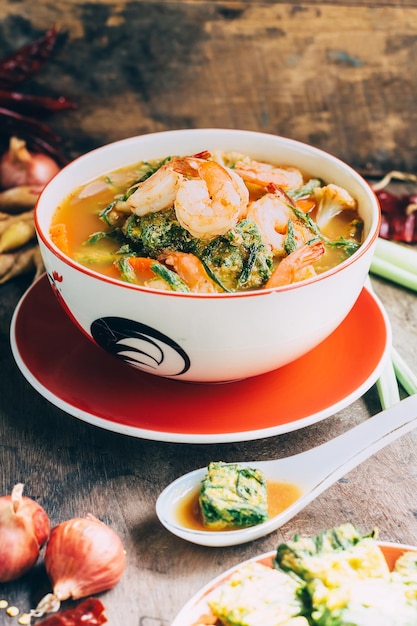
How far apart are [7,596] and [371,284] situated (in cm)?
183

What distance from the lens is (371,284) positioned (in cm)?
294

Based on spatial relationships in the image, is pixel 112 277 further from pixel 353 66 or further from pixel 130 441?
pixel 353 66

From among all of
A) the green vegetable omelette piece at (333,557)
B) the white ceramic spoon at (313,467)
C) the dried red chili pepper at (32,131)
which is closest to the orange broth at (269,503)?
the white ceramic spoon at (313,467)

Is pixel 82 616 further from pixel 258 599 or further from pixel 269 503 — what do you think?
pixel 269 503

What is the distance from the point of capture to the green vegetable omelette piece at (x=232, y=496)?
176 cm

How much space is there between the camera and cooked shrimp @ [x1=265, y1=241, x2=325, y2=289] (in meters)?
1.98

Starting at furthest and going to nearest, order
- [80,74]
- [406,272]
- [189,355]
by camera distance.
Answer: [80,74] < [406,272] < [189,355]

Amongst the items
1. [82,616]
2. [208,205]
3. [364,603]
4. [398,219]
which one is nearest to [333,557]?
[364,603]

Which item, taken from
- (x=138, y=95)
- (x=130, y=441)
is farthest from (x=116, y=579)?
(x=138, y=95)

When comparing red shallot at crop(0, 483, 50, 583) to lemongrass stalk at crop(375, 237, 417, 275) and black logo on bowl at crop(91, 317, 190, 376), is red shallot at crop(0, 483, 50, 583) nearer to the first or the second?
black logo on bowl at crop(91, 317, 190, 376)

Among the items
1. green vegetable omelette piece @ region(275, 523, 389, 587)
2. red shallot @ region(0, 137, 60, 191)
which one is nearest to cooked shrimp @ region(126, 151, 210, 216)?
green vegetable omelette piece @ region(275, 523, 389, 587)

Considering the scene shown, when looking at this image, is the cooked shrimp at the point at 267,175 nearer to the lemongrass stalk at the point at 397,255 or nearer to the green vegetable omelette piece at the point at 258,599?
the lemongrass stalk at the point at 397,255

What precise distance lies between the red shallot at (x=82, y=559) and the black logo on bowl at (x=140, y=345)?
1.52 feet

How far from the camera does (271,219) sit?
6.91ft
